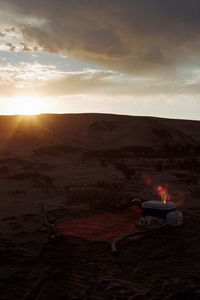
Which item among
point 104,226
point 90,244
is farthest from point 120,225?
point 90,244

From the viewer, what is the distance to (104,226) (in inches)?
294

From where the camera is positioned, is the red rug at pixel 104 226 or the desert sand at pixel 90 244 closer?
the desert sand at pixel 90 244

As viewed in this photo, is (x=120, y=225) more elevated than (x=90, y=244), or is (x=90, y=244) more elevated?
(x=120, y=225)

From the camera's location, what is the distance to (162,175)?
51.6ft

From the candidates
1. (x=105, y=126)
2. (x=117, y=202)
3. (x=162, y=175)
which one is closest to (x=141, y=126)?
(x=105, y=126)

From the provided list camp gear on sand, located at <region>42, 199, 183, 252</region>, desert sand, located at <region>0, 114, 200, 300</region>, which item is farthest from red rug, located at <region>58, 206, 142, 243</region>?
desert sand, located at <region>0, 114, 200, 300</region>

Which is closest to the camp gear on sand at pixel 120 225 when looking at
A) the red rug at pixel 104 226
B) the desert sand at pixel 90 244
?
the red rug at pixel 104 226

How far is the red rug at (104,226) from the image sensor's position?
267 inches

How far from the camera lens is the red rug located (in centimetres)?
679

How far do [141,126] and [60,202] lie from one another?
30972 mm

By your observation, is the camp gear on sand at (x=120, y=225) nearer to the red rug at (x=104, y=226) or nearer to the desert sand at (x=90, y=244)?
the red rug at (x=104, y=226)

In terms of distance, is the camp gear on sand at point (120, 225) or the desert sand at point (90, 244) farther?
the camp gear on sand at point (120, 225)

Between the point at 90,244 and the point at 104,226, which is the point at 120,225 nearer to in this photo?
the point at 104,226

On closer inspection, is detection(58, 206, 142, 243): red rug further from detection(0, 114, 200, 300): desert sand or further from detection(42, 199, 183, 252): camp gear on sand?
detection(0, 114, 200, 300): desert sand
